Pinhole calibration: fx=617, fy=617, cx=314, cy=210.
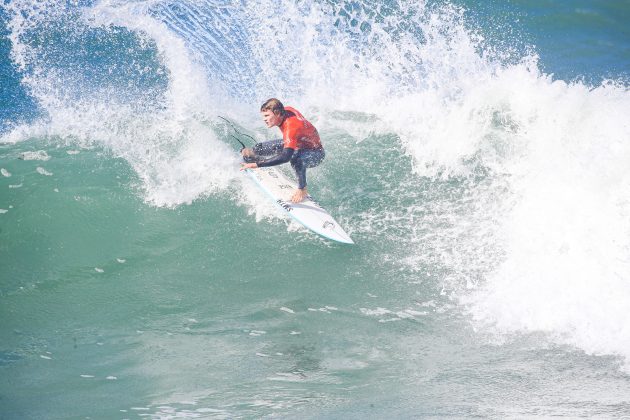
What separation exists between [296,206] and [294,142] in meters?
0.92

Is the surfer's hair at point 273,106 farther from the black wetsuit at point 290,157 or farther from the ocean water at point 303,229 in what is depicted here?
the ocean water at point 303,229

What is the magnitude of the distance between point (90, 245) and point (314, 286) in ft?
10.2

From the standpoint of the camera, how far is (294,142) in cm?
819

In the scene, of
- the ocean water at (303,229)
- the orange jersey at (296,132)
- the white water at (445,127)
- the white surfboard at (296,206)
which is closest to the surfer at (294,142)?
the orange jersey at (296,132)

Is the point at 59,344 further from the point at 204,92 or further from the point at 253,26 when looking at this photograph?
the point at 253,26

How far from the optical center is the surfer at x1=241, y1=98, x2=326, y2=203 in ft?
26.5

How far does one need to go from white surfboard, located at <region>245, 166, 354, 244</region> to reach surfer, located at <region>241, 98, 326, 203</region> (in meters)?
0.13

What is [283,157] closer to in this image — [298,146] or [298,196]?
[298,146]

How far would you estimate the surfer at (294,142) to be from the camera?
8.09 m

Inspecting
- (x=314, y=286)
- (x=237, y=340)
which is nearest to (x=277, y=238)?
(x=314, y=286)

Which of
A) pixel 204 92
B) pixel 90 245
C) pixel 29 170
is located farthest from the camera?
pixel 204 92

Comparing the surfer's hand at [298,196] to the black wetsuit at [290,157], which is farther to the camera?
the surfer's hand at [298,196]

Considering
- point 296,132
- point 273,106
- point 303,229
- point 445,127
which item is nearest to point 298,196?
point 303,229

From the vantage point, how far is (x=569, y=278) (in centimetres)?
800
